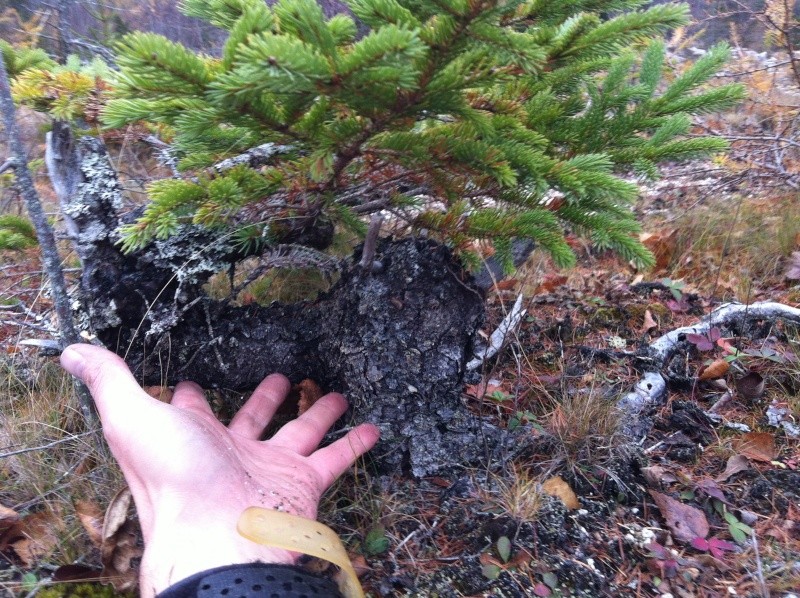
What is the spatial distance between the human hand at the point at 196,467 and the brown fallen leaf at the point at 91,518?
0.22 meters

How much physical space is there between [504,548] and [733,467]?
1.06 metres

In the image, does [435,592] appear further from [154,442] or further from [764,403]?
[764,403]

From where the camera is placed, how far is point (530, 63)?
48.8 inches

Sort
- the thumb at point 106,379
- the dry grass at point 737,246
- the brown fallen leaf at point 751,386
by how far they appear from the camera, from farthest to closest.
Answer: the dry grass at point 737,246 → the brown fallen leaf at point 751,386 → the thumb at point 106,379

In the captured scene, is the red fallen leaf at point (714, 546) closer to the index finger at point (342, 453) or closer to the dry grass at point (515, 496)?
the dry grass at point (515, 496)

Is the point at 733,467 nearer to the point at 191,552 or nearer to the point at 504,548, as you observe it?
the point at 504,548

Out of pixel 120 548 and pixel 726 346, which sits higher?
pixel 726 346

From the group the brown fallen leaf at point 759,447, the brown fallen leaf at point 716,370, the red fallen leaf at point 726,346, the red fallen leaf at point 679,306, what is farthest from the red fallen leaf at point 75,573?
the red fallen leaf at point 679,306

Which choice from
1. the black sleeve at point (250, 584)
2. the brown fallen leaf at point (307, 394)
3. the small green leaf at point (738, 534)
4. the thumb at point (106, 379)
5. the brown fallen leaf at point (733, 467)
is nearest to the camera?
the black sleeve at point (250, 584)

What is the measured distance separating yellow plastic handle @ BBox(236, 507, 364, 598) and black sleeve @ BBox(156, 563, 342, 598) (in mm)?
63

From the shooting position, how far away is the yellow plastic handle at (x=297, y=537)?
1.46m

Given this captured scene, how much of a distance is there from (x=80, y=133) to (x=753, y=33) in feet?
36.0

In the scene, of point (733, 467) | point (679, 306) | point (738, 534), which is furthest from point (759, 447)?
point (679, 306)

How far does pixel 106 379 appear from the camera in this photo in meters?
1.81
